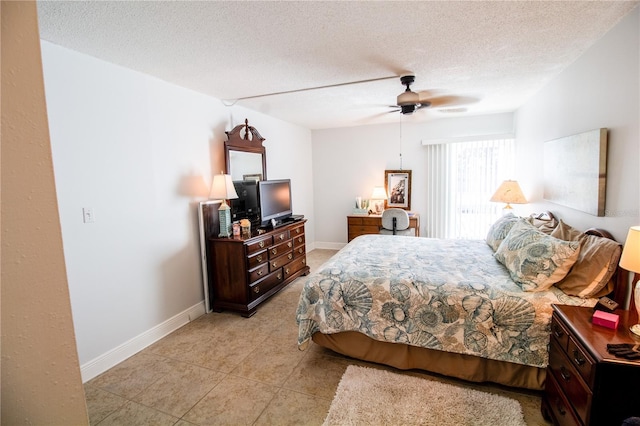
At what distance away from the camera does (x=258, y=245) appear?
3.33 meters

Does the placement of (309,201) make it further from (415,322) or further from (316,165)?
(415,322)

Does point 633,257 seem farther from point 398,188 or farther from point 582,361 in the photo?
point 398,188

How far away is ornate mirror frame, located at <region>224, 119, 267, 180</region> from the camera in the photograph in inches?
140

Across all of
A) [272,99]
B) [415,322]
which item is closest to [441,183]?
[272,99]

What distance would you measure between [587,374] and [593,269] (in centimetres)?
80

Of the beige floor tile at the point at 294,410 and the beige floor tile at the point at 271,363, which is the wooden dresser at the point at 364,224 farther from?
the beige floor tile at the point at 294,410

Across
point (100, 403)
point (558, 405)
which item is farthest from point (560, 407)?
point (100, 403)

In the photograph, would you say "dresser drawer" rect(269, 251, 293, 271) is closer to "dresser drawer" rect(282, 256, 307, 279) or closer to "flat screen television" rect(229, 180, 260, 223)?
"dresser drawer" rect(282, 256, 307, 279)

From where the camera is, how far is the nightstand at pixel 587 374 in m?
1.26

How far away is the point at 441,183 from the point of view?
5.10 metres

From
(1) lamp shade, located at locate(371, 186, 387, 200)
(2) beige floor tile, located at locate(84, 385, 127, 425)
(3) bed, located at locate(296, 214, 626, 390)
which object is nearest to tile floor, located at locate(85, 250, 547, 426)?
(2) beige floor tile, located at locate(84, 385, 127, 425)

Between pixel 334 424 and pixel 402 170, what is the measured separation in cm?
428

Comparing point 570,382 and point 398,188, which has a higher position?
point 398,188

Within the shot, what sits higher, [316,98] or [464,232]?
[316,98]
